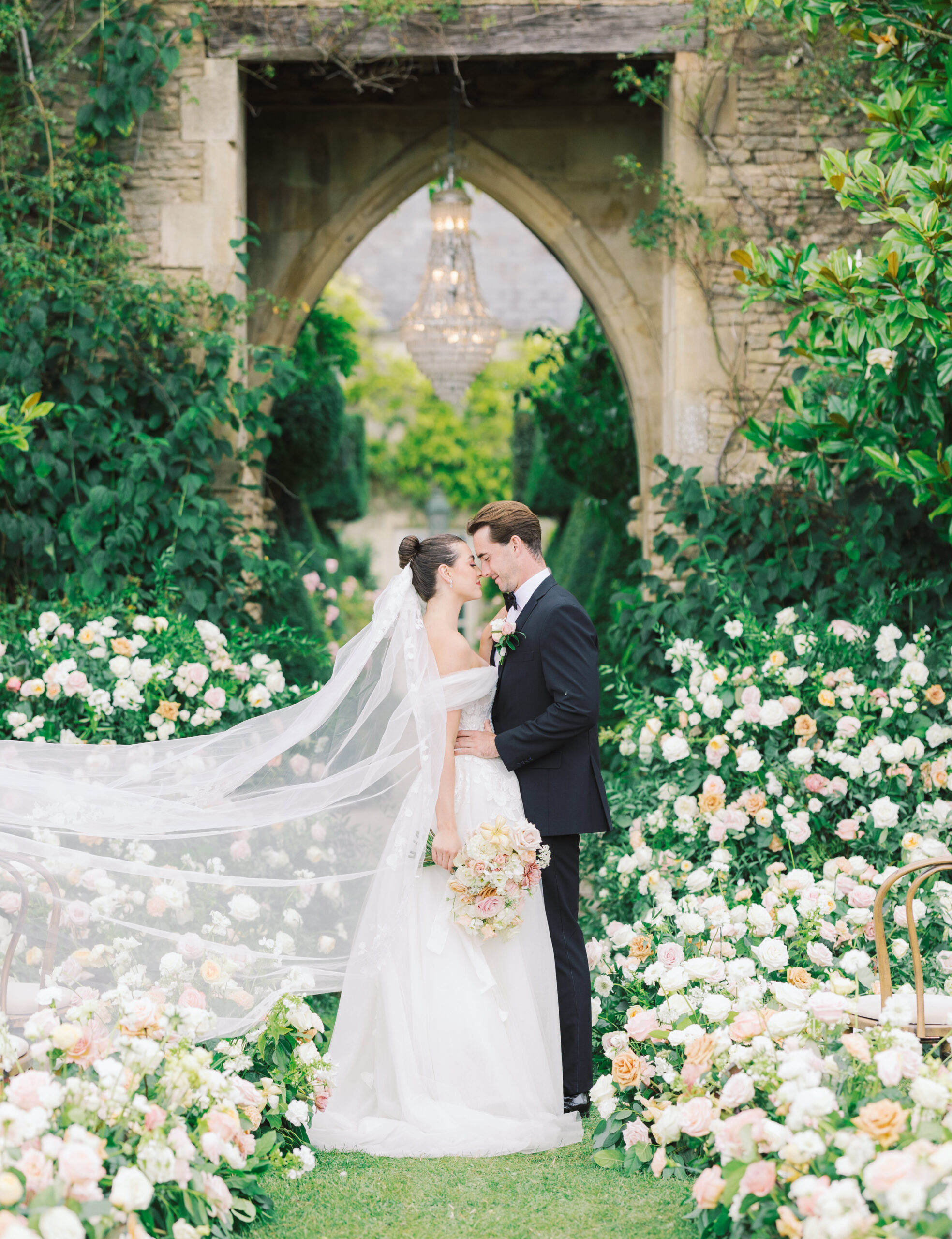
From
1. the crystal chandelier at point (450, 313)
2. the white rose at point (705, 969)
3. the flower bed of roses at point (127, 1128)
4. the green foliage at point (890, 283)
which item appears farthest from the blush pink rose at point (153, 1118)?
the crystal chandelier at point (450, 313)

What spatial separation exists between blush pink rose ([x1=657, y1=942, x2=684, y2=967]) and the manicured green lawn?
0.57m

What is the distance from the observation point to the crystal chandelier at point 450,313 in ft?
23.1

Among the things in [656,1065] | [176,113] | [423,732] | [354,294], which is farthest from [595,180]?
[354,294]

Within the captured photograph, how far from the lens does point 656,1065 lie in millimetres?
3240

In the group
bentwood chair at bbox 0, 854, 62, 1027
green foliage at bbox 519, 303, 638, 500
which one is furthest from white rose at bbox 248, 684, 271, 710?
green foliage at bbox 519, 303, 638, 500

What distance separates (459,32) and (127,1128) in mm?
5273

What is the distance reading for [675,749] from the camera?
4.62m

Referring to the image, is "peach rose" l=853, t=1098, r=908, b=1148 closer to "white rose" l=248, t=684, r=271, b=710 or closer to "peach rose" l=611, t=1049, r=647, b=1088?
"peach rose" l=611, t=1049, r=647, b=1088

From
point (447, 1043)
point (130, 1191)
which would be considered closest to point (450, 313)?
point (447, 1043)

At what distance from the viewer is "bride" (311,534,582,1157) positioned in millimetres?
3320

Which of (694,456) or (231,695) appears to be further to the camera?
(694,456)

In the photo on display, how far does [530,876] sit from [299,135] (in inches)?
218

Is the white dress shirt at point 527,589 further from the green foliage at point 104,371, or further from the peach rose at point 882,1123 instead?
the green foliage at point 104,371

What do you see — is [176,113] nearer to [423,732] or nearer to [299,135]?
[299,135]
